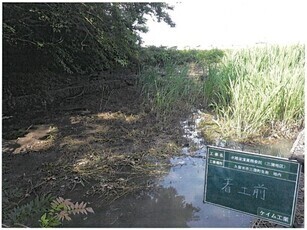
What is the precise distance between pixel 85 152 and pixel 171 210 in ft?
4.01

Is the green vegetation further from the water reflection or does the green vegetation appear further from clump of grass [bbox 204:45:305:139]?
the water reflection

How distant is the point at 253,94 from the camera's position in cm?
320

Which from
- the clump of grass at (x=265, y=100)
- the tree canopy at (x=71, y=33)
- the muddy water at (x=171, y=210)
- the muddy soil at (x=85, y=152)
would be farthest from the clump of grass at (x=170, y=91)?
the muddy water at (x=171, y=210)

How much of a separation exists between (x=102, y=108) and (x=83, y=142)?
59.9 inches

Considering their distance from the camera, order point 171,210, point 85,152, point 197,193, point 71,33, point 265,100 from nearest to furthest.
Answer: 1. point 171,210
2. point 197,193
3. point 85,152
4. point 265,100
5. point 71,33

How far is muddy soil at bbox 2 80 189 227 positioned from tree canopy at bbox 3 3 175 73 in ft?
2.98

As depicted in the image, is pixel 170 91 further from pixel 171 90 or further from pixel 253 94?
pixel 253 94

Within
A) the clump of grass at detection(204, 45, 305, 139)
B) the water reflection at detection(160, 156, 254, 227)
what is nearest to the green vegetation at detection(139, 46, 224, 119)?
the clump of grass at detection(204, 45, 305, 139)

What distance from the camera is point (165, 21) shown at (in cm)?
562

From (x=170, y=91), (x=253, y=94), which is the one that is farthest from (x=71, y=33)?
(x=253, y=94)

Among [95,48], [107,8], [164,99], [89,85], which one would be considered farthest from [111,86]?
[107,8]

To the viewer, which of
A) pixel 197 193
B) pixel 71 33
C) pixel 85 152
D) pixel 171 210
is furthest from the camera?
pixel 71 33

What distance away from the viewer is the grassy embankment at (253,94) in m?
3.20

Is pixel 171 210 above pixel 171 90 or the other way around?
the other way around
